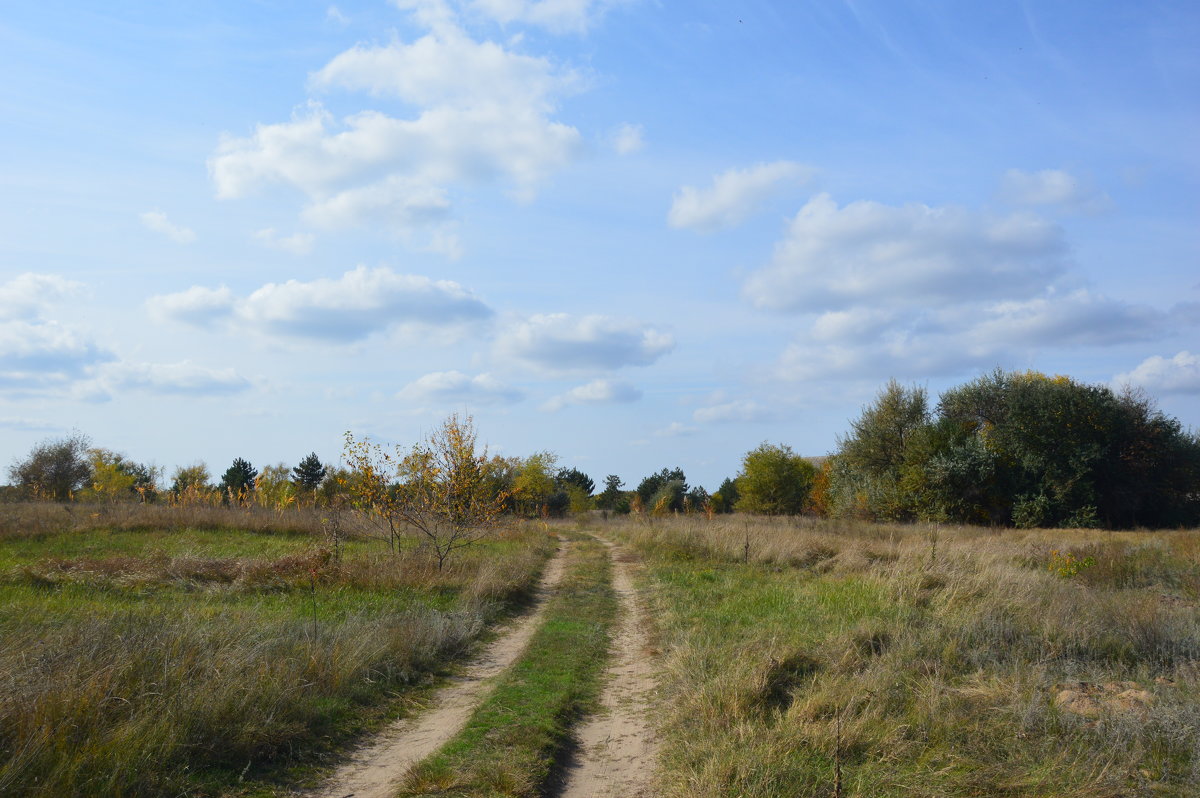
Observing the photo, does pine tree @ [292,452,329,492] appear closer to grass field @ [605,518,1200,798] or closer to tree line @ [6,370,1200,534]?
tree line @ [6,370,1200,534]

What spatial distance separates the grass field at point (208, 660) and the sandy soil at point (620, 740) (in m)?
2.14

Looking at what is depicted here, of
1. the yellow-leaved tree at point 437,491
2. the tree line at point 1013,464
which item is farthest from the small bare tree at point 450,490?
the tree line at point 1013,464

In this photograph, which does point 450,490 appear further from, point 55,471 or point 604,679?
point 55,471

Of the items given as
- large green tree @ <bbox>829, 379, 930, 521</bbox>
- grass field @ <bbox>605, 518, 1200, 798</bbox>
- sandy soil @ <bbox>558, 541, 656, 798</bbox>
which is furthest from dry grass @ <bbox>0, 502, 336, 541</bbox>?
large green tree @ <bbox>829, 379, 930, 521</bbox>

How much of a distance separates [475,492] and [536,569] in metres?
2.54

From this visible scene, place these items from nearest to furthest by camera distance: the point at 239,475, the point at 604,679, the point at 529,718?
the point at 529,718 → the point at 604,679 → the point at 239,475

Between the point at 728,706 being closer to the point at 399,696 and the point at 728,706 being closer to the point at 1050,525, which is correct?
the point at 399,696

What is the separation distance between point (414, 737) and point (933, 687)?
4.73 meters

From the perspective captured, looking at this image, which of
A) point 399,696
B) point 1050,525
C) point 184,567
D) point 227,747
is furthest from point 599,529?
point 227,747

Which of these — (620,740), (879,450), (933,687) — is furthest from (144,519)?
(879,450)

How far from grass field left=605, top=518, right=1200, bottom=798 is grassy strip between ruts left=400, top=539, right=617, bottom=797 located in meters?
1.00

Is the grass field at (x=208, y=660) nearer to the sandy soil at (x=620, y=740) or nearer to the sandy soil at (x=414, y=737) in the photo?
the sandy soil at (x=414, y=737)

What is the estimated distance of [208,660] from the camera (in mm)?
6492

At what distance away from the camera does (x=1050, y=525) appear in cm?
3569
